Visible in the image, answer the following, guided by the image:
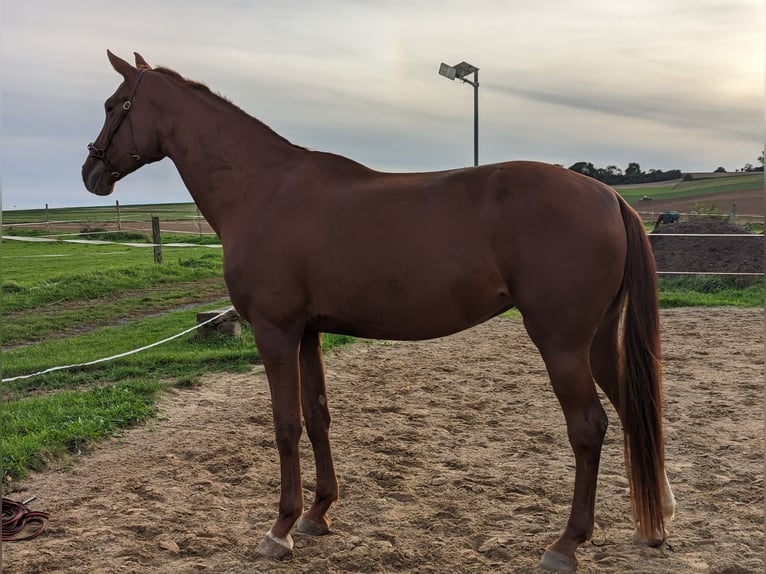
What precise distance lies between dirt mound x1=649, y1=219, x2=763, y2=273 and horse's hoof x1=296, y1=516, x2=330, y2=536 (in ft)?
34.8

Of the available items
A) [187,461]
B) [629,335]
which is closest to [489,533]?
[629,335]

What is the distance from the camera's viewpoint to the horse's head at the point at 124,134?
3531 millimetres

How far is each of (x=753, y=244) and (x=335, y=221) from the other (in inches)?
502

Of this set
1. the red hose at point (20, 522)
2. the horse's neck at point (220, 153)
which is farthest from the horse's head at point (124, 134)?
the red hose at point (20, 522)

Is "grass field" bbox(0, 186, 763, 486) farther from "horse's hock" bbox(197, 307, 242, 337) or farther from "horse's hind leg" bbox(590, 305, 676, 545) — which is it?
"horse's hind leg" bbox(590, 305, 676, 545)

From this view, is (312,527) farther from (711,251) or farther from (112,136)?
(711,251)

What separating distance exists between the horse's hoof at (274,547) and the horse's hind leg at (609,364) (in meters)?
1.88

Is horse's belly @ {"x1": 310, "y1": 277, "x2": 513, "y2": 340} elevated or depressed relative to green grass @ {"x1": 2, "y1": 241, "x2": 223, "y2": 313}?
elevated

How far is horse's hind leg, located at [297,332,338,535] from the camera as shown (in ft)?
11.3

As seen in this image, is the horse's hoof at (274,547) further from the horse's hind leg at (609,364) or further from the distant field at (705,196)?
the distant field at (705,196)

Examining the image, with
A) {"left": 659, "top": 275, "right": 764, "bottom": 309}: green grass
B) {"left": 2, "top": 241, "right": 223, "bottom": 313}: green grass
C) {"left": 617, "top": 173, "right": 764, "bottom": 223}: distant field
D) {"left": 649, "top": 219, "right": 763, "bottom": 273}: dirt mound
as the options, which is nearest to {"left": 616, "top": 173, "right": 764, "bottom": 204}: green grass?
{"left": 617, "top": 173, "right": 764, "bottom": 223}: distant field

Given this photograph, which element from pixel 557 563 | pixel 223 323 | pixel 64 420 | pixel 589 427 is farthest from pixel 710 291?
pixel 64 420

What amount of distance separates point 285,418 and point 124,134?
192 cm

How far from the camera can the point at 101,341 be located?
8242mm
